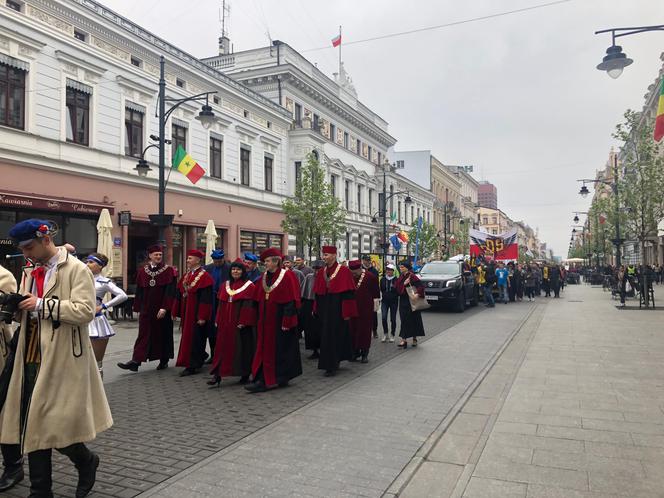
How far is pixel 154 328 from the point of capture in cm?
850

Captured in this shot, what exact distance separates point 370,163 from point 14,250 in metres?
34.4

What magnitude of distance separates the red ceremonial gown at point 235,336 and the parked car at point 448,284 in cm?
1062

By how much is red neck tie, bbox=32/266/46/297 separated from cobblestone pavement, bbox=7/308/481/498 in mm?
1492

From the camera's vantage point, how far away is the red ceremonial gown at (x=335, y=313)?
324 inches

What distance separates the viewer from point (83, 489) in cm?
384

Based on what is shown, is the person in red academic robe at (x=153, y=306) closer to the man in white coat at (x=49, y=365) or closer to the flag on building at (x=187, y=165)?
the man in white coat at (x=49, y=365)

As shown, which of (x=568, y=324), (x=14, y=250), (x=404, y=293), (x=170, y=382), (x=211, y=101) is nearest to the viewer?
(x=170, y=382)

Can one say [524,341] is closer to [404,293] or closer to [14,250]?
[404,293]

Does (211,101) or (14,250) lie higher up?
(211,101)

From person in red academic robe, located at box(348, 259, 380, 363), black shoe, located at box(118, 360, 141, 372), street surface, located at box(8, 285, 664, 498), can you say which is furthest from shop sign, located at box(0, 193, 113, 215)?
person in red academic robe, located at box(348, 259, 380, 363)

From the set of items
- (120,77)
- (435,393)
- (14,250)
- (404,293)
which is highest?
(120,77)

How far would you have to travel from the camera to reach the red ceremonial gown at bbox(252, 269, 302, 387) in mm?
7266

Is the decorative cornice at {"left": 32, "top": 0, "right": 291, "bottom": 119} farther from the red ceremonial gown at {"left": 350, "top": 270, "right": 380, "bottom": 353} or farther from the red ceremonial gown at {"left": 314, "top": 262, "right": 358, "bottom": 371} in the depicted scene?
the red ceremonial gown at {"left": 314, "top": 262, "right": 358, "bottom": 371}

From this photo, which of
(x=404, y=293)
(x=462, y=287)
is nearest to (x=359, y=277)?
(x=404, y=293)
